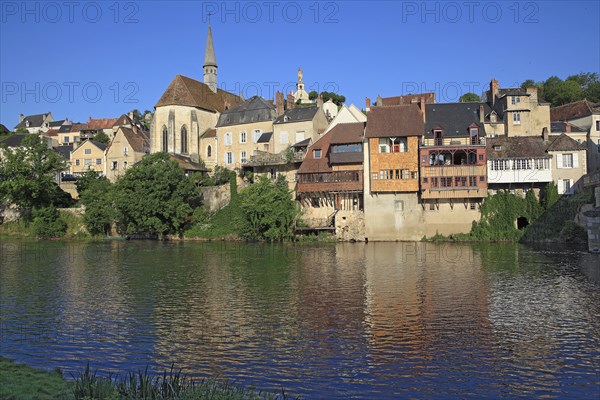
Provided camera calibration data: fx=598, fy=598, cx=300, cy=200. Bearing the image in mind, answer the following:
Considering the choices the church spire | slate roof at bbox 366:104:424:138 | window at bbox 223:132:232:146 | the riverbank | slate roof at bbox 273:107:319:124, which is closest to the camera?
the riverbank

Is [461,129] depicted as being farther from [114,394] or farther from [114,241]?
A: [114,394]

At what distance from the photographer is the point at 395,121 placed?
61312mm

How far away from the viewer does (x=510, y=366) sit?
17422 millimetres

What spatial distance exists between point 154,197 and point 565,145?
4241cm

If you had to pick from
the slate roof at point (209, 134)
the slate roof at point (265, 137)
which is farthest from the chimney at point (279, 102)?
the slate roof at point (209, 134)

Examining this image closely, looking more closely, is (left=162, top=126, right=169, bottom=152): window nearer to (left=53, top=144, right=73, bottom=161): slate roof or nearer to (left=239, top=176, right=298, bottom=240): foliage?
(left=239, top=176, right=298, bottom=240): foliage

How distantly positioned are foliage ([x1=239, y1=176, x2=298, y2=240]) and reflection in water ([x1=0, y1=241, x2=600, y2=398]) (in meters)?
18.1

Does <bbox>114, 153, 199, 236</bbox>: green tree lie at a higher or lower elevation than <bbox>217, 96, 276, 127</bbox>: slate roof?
lower

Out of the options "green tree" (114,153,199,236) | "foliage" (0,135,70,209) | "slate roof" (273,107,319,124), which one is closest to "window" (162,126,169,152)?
"foliage" (0,135,70,209)

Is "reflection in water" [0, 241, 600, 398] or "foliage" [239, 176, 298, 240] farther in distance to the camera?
"foliage" [239, 176, 298, 240]

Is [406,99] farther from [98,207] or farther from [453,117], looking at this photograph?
[98,207]

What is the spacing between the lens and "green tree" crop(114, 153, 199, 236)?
64.9 metres

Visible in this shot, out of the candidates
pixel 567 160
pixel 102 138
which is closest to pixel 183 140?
pixel 102 138

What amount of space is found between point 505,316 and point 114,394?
16.5m
